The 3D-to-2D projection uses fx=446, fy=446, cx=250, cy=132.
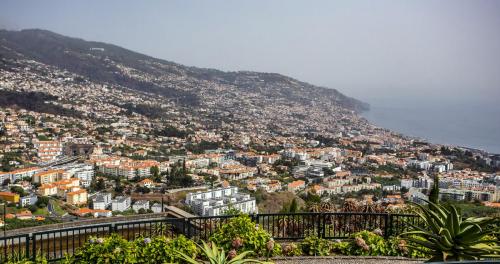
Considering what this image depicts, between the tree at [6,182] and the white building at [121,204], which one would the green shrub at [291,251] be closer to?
the white building at [121,204]

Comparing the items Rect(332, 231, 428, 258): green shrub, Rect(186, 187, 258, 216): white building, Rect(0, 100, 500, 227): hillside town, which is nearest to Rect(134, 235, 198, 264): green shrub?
Rect(332, 231, 428, 258): green shrub

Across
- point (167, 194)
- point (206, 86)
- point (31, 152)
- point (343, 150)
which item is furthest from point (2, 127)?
point (206, 86)

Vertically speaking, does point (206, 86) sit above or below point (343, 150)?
above

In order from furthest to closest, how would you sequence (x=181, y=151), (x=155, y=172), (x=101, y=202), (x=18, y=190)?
(x=181, y=151), (x=155, y=172), (x=18, y=190), (x=101, y=202)

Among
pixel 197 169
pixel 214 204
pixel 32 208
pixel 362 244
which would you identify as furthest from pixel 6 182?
pixel 362 244

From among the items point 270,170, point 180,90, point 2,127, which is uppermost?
point 180,90

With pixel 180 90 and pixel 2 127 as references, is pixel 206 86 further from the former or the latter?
pixel 2 127

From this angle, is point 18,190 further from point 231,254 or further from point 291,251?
point 231,254
